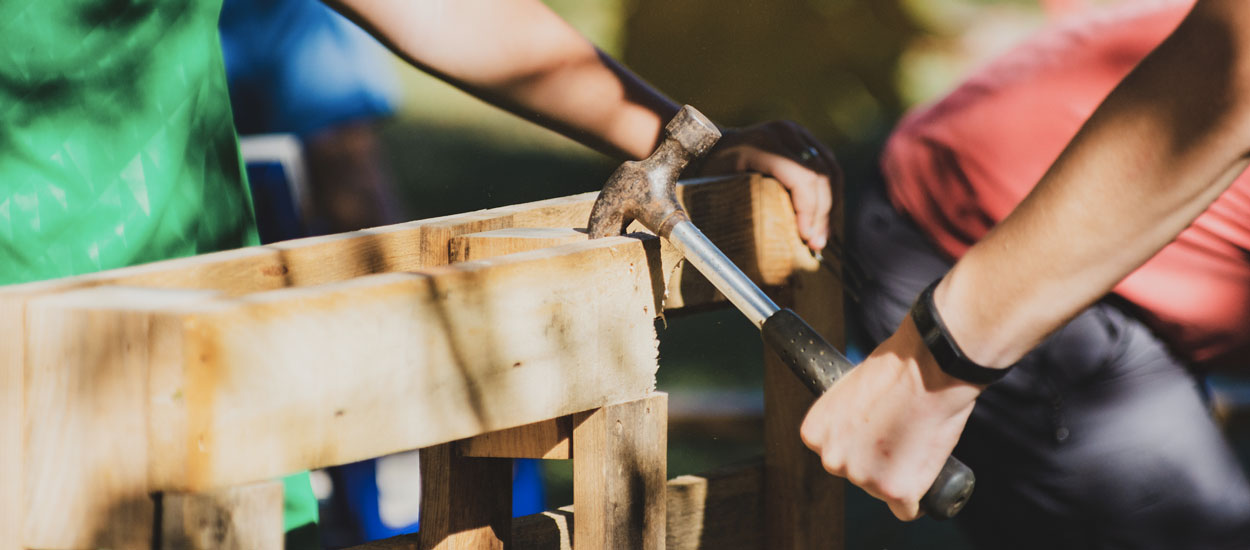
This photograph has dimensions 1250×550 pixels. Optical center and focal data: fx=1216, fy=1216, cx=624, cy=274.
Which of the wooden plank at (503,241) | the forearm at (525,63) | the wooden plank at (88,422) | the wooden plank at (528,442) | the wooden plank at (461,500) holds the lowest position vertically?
the wooden plank at (461,500)

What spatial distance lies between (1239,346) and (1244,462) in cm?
138

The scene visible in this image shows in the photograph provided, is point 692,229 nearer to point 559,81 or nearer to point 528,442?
point 528,442

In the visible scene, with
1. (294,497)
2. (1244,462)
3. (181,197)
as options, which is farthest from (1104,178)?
(1244,462)

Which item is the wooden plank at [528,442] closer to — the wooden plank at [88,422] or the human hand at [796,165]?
the wooden plank at [88,422]

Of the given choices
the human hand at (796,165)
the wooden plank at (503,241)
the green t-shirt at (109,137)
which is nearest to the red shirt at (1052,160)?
the human hand at (796,165)

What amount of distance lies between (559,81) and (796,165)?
15.1 inches

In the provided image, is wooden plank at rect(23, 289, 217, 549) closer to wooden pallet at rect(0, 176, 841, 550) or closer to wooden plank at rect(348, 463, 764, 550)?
wooden pallet at rect(0, 176, 841, 550)

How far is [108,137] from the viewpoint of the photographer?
1.51 meters

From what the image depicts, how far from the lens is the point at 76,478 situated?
3.11 feet

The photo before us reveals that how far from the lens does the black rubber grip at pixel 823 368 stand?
4.33 ft

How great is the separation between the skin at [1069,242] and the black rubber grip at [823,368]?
0.10 ft

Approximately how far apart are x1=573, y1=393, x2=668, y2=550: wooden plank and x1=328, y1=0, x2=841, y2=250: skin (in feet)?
1.92

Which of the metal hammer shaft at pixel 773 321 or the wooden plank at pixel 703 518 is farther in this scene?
the wooden plank at pixel 703 518

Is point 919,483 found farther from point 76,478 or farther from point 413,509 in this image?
point 413,509
